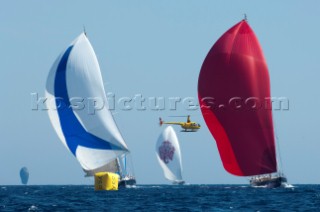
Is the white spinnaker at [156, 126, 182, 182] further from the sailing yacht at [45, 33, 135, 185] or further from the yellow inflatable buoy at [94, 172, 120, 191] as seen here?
the sailing yacht at [45, 33, 135, 185]

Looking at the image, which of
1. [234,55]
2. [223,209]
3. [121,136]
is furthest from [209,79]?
[223,209]

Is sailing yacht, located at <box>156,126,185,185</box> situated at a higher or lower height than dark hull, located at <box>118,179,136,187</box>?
higher

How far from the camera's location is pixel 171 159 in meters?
120

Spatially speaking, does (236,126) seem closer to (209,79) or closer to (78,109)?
(209,79)

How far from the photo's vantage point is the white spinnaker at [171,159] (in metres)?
118

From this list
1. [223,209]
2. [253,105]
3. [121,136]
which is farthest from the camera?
[121,136]

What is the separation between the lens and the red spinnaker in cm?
6231

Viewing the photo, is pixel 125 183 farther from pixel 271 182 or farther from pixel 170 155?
pixel 170 155

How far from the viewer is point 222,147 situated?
63.4m

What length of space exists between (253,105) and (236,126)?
6.36ft

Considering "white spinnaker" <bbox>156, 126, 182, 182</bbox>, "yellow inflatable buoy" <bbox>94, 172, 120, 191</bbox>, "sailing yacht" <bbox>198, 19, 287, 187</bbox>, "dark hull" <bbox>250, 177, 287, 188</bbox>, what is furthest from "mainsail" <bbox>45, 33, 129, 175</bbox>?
"white spinnaker" <bbox>156, 126, 182, 182</bbox>

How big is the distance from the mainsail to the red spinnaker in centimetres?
777

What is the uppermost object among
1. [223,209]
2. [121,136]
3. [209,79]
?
[209,79]

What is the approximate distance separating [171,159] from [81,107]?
2184 inches
